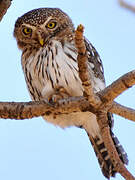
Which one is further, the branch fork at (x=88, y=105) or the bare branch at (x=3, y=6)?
the bare branch at (x=3, y=6)

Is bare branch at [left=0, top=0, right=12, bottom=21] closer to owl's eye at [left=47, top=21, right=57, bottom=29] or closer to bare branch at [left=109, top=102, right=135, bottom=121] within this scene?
bare branch at [left=109, top=102, right=135, bottom=121]

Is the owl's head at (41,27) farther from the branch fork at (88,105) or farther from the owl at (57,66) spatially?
the branch fork at (88,105)

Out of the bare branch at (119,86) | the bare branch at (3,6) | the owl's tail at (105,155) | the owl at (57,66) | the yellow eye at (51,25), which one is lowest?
the owl's tail at (105,155)

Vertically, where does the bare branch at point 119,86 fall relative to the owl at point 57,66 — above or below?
above

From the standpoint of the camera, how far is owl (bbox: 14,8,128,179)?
3.85 metres

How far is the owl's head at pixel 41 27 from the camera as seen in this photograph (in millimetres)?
4343

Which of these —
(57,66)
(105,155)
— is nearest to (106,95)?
(57,66)

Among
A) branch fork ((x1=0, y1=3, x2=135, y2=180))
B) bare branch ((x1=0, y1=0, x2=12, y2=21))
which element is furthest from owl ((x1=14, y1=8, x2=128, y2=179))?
bare branch ((x1=0, y1=0, x2=12, y2=21))

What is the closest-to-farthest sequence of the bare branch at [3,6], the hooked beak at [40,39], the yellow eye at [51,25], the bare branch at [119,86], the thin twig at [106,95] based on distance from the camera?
the thin twig at [106,95] → the bare branch at [119,86] → the bare branch at [3,6] → the hooked beak at [40,39] → the yellow eye at [51,25]

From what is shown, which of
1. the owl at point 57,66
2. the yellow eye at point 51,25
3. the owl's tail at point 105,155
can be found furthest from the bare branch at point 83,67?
the yellow eye at point 51,25

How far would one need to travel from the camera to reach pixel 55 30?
4.47 meters

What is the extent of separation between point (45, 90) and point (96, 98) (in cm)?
106

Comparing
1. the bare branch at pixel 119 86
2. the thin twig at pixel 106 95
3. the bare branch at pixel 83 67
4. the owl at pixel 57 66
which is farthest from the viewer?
the owl at pixel 57 66

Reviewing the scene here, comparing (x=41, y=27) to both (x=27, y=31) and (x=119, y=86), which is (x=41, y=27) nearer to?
(x=27, y=31)
